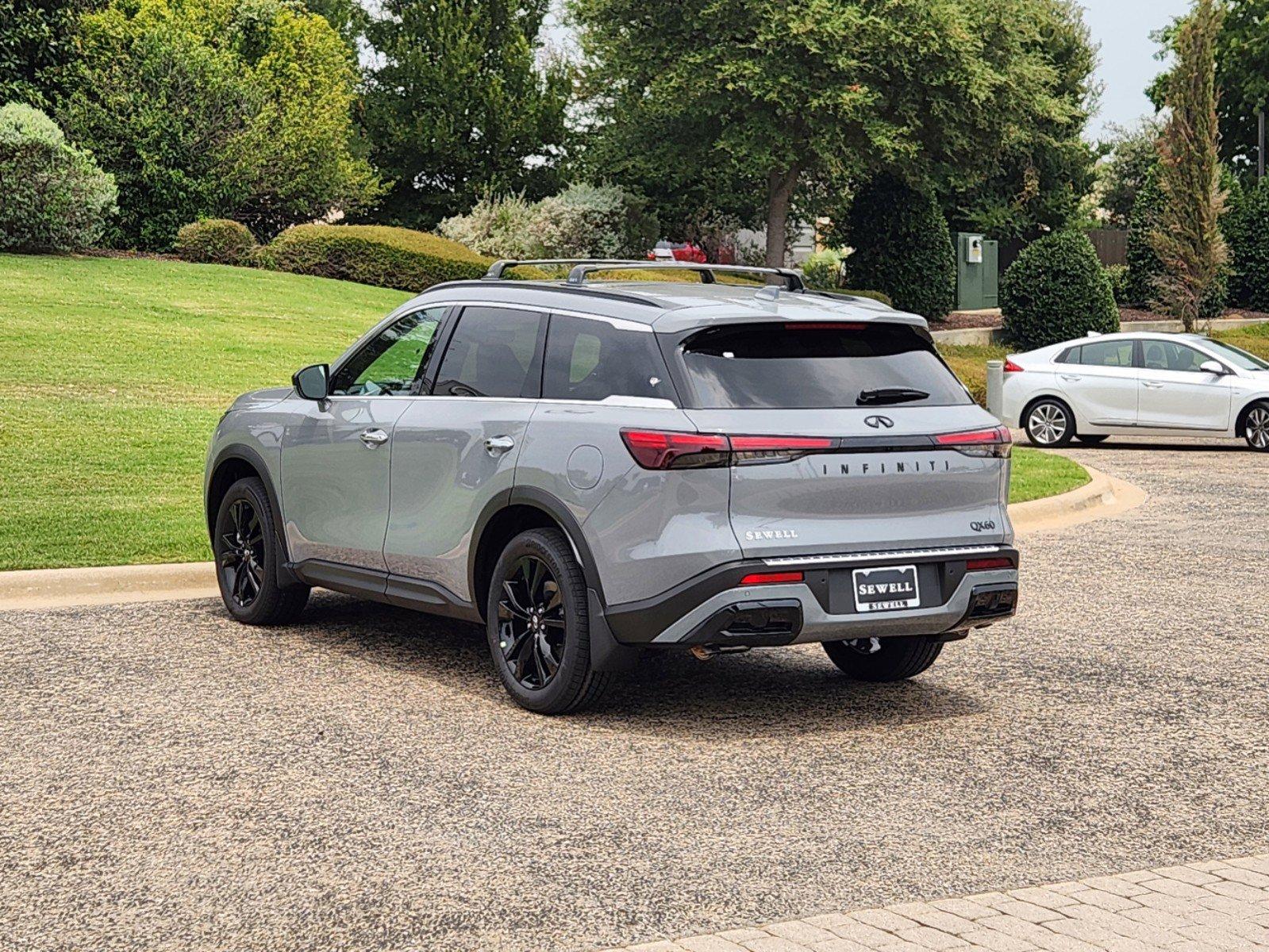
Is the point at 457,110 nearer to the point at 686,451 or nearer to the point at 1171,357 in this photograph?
the point at 1171,357

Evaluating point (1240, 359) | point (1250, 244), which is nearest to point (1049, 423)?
point (1240, 359)

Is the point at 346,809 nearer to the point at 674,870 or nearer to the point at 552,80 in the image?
the point at 674,870

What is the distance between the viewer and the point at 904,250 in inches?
1615

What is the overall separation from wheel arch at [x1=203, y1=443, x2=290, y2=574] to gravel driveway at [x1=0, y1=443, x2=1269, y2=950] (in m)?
0.56

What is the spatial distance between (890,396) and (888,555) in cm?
70

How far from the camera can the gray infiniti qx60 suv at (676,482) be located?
6703 millimetres

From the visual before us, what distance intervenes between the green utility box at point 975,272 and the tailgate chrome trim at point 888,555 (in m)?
38.8

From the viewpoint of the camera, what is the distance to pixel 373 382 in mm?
8781

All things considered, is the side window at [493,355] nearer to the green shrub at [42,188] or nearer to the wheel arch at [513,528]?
the wheel arch at [513,528]

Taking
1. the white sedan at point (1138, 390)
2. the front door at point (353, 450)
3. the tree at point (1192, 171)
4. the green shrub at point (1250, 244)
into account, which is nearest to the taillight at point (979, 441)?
the front door at point (353, 450)

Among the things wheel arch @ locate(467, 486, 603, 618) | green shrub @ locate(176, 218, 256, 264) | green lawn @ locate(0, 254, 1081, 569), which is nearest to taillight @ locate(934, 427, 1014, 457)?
wheel arch @ locate(467, 486, 603, 618)

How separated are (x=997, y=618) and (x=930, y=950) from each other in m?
2.95

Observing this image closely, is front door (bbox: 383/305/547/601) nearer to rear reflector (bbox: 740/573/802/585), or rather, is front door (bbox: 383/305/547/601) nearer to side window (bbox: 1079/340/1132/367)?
rear reflector (bbox: 740/573/802/585)

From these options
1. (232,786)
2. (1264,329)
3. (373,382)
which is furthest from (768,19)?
(232,786)
